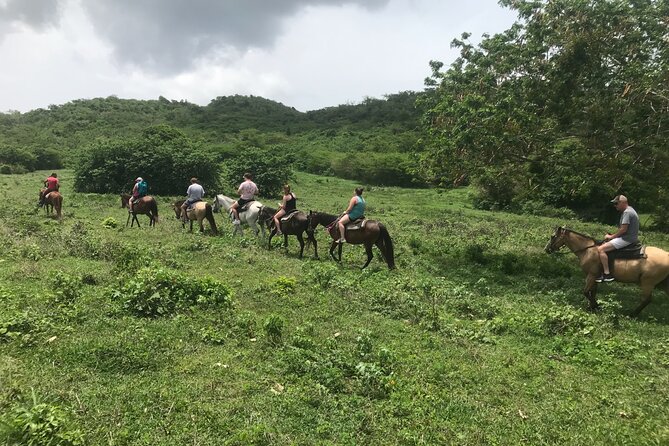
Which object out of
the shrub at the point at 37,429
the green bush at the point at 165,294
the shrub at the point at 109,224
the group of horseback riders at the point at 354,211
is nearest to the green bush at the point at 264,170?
the group of horseback riders at the point at 354,211

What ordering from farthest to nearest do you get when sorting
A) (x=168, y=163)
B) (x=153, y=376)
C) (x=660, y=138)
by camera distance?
(x=168, y=163)
(x=660, y=138)
(x=153, y=376)

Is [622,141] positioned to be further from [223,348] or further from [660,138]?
[223,348]

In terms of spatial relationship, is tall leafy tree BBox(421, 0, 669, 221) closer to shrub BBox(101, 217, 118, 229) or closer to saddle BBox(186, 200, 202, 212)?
saddle BBox(186, 200, 202, 212)

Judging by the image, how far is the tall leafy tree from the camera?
13578 mm

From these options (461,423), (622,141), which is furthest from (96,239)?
(622,141)

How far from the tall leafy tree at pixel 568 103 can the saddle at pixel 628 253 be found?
4.33 meters

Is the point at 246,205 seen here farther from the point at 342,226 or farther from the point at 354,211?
the point at 354,211

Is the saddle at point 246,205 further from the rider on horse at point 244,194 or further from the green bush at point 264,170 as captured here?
the green bush at point 264,170

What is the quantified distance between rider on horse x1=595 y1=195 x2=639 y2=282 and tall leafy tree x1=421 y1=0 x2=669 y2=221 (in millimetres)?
4180

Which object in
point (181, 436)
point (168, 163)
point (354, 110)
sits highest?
point (354, 110)

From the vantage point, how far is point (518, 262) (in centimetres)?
1540

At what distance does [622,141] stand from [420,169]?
21.9 feet

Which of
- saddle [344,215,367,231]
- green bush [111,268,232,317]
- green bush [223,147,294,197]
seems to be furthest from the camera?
green bush [223,147,294,197]

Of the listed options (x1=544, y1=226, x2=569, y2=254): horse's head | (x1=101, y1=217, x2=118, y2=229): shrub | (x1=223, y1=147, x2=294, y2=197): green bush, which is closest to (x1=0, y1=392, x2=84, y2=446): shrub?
(x1=544, y1=226, x2=569, y2=254): horse's head
